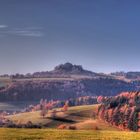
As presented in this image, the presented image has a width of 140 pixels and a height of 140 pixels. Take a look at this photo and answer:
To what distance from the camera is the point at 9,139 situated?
129 ft

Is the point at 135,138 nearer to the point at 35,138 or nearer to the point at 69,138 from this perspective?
the point at 69,138

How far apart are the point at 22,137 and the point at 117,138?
33.7 feet

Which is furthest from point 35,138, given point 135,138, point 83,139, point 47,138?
point 135,138

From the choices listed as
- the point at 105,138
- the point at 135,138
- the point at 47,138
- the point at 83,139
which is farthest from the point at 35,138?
the point at 135,138

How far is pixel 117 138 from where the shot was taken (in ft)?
141

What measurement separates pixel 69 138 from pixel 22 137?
192 inches

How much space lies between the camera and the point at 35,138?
133ft

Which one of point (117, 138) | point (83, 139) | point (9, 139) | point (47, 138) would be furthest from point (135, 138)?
point (9, 139)

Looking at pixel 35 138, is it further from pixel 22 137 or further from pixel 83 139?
pixel 83 139

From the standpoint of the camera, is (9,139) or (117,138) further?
(117,138)

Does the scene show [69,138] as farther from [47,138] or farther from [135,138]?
[135,138]

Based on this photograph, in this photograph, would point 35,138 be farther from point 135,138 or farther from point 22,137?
point 135,138

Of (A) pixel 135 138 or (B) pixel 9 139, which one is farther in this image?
(A) pixel 135 138

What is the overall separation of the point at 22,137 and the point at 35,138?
1.54 meters
